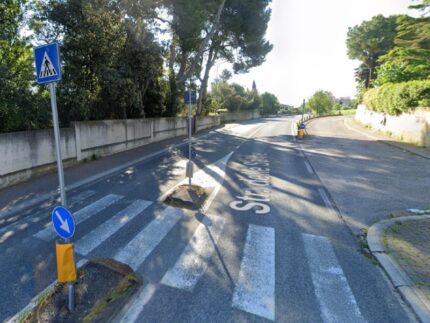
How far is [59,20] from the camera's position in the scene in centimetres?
981

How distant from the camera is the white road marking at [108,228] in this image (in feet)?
13.8

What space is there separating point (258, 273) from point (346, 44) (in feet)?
153

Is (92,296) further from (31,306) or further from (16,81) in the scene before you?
(16,81)

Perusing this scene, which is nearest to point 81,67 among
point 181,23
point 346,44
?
point 181,23

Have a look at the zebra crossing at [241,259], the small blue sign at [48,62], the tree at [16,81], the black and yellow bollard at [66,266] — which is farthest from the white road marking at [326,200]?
the tree at [16,81]

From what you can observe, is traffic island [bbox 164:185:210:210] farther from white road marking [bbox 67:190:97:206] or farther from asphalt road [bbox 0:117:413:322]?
white road marking [bbox 67:190:97:206]

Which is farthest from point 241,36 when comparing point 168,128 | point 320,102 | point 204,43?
point 320,102

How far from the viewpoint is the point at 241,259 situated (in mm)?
3883

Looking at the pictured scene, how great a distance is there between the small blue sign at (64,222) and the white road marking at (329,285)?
10.2 feet

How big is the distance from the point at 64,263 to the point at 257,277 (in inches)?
99.9

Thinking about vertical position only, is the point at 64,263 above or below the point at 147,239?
above

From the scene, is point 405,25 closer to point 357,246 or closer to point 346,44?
point 357,246

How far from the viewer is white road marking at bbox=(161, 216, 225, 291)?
3.36 metres

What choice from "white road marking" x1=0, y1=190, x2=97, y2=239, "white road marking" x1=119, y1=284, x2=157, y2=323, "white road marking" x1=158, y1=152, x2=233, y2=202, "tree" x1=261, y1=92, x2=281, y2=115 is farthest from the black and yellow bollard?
"tree" x1=261, y1=92, x2=281, y2=115
